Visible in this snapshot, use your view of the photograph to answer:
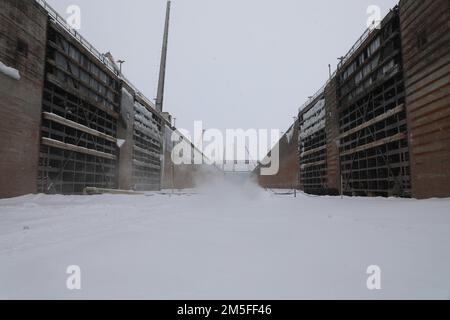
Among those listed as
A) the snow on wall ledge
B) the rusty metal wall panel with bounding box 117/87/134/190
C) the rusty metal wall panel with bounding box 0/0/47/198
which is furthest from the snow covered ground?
the rusty metal wall panel with bounding box 117/87/134/190

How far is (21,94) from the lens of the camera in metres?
9.45

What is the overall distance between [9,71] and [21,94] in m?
0.94

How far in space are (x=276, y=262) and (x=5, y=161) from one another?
1079 centimetres

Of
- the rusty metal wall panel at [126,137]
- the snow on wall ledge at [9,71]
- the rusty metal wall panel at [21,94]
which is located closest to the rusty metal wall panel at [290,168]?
the rusty metal wall panel at [126,137]

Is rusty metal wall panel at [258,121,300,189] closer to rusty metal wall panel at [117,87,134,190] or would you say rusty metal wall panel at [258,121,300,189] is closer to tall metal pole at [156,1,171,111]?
rusty metal wall panel at [117,87,134,190]

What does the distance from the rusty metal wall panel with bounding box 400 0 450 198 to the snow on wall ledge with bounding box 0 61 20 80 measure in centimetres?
1539

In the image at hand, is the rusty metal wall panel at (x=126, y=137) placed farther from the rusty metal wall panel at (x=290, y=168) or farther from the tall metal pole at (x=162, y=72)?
the tall metal pole at (x=162, y=72)

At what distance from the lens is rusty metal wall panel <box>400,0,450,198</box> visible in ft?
23.6

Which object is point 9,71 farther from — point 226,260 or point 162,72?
point 162,72

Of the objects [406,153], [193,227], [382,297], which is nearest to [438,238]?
[382,297]

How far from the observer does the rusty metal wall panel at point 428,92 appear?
7.18m

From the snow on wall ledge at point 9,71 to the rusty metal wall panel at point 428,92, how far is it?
1539cm

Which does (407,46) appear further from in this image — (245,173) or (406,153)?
(245,173)
